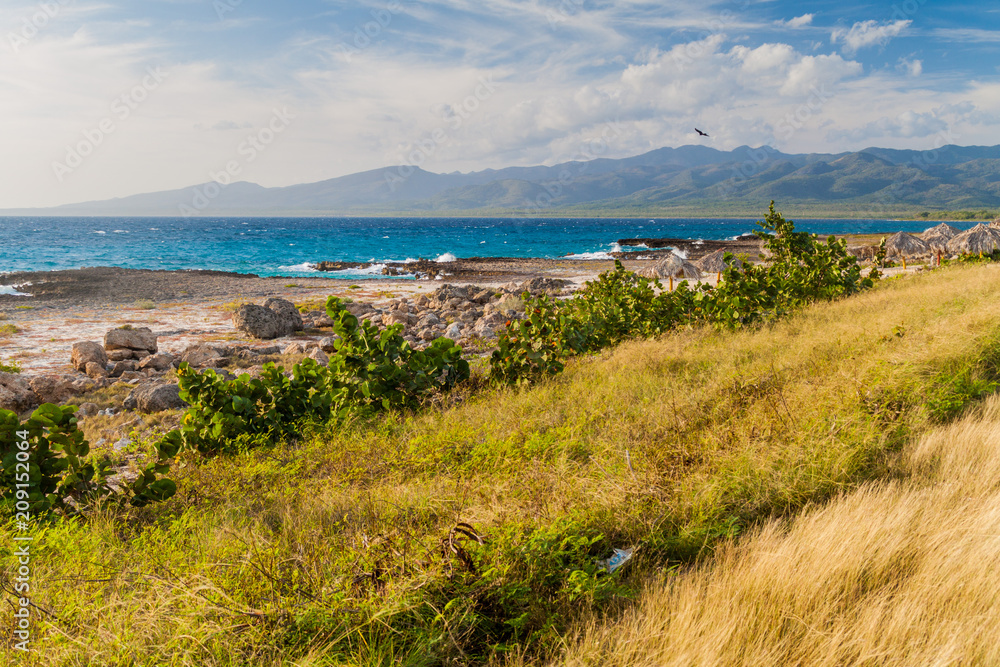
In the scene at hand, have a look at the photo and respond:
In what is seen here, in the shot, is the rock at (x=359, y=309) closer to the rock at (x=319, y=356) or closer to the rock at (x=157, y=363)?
the rock at (x=319, y=356)

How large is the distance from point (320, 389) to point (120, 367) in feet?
23.8

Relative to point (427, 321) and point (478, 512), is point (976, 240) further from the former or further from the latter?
point (478, 512)

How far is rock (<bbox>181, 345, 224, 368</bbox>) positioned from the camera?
36.3 feet

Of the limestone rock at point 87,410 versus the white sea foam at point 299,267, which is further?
the white sea foam at point 299,267

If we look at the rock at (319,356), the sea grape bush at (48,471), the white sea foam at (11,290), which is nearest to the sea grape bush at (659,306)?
the sea grape bush at (48,471)

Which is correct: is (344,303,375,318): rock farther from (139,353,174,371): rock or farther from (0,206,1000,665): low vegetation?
(0,206,1000,665): low vegetation

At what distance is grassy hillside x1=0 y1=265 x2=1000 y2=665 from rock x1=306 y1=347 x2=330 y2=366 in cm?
544

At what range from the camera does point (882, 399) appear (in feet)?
16.1

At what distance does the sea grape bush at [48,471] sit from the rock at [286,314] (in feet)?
39.6

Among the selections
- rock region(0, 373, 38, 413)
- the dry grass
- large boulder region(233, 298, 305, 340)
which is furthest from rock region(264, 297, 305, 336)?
the dry grass

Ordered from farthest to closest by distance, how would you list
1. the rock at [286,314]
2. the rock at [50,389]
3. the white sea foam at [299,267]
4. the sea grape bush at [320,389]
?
the white sea foam at [299,267] → the rock at [286,314] → the rock at [50,389] → the sea grape bush at [320,389]

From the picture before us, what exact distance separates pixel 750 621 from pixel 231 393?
526 cm

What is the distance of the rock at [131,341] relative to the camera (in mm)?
12070

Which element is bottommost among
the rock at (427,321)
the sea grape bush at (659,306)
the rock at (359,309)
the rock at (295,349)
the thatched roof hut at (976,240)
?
the rock at (295,349)
